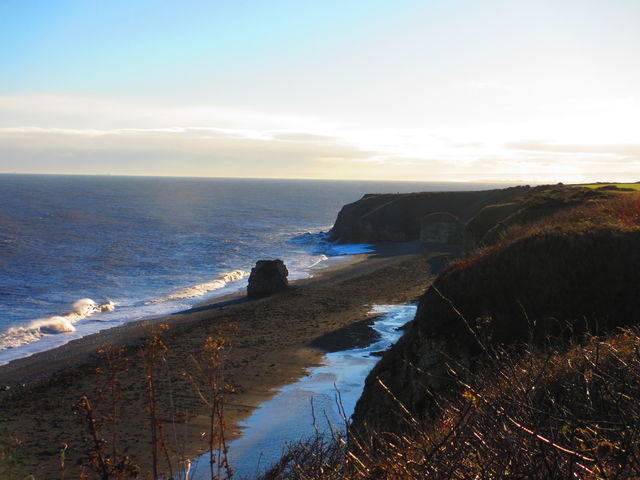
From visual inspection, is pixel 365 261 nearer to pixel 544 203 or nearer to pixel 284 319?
pixel 284 319

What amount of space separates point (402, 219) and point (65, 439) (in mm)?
69465

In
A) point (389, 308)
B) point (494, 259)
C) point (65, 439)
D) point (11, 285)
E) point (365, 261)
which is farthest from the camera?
point (365, 261)

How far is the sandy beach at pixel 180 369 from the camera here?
15648mm

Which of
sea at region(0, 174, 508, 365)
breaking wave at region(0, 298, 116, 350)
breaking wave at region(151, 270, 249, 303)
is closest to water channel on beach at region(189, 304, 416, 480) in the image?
sea at region(0, 174, 508, 365)

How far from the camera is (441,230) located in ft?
224

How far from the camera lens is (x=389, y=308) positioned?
34.0m

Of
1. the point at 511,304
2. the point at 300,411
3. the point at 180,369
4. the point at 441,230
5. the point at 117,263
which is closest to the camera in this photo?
A: the point at 511,304

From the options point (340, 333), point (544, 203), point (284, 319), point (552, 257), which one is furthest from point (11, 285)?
point (552, 257)

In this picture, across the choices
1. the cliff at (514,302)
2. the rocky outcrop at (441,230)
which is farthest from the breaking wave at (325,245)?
the cliff at (514,302)

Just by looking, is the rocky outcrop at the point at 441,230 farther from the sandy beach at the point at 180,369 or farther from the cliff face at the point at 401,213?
the sandy beach at the point at 180,369

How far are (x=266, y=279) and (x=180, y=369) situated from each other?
57.7 ft

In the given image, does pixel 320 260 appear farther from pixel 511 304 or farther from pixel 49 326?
pixel 511 304

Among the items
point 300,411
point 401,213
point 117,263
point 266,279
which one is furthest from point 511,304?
point 401,213

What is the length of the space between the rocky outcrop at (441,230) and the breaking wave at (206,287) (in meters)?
26.5
